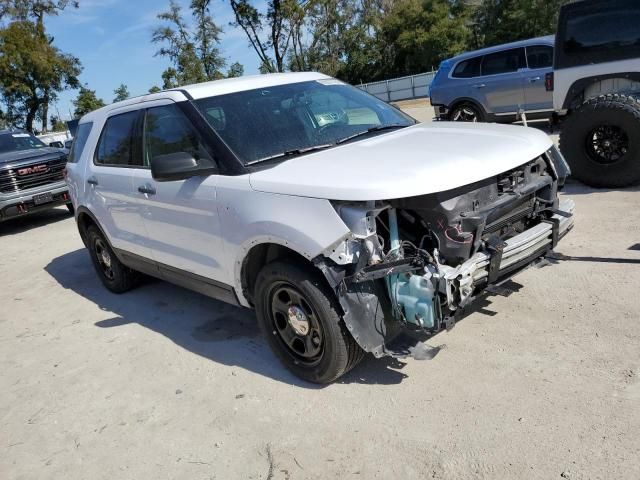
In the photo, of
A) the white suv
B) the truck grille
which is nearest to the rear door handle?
the white suv

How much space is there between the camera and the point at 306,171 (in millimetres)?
3357

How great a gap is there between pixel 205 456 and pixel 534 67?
36.6 ft

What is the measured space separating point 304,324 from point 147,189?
1.87 m

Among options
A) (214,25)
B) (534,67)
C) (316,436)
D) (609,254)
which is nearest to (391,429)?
(316,436)

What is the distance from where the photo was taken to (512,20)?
38.5m

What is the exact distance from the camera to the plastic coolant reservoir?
301cm

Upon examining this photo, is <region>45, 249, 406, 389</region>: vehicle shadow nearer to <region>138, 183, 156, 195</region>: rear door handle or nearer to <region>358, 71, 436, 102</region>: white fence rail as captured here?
<region>138, 183, 156, 195</region>: rear door handle

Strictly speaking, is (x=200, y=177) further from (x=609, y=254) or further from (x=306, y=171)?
(x=609, y=254)

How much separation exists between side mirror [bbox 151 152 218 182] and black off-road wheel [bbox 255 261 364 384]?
0.78 metres

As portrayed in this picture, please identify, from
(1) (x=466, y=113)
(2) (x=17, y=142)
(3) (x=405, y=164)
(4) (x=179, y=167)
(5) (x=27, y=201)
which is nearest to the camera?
(3) (x=405, y=164)

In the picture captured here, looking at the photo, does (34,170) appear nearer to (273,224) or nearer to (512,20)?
(273,224)

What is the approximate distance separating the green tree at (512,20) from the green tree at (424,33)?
3.61ft

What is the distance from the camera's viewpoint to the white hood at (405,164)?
9.80 ft

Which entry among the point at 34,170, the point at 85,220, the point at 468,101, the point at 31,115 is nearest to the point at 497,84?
the point at 468,101
